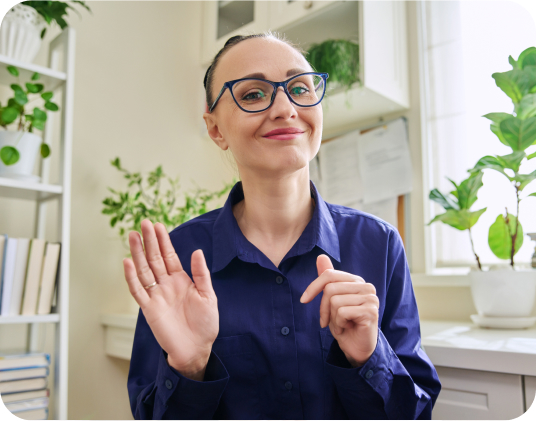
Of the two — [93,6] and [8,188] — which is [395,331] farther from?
[93,6]

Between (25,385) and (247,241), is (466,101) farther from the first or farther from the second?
(25,385)

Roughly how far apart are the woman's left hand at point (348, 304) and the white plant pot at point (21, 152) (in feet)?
3.83

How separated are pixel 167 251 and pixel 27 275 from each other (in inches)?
33.9

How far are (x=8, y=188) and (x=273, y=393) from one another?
1.14 metres

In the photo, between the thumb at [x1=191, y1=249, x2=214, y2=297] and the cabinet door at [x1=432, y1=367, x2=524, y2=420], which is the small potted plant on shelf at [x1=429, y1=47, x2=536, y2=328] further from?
the thumb at [x1=191, y1=249, x2=214, y2=297]

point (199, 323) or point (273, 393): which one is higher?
point (199, 323)

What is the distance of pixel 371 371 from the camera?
2.39 ft

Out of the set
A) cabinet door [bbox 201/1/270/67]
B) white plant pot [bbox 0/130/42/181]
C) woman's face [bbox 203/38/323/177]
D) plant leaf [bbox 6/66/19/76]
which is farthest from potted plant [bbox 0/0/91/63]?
woman's face [bbox 203/38/323/177]

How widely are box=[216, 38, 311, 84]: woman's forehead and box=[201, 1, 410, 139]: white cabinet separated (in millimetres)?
744

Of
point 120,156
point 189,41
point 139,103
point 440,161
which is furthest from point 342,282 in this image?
point 189,41

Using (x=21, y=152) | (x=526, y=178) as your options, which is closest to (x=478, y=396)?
(x=526, y=178)

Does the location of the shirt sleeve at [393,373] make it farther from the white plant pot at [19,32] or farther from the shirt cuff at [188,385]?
the white plant pot at [19,32]

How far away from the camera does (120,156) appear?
2.07 meters

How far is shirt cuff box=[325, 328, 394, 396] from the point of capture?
2.39 feet
